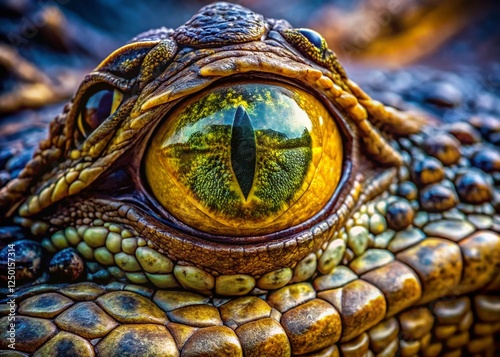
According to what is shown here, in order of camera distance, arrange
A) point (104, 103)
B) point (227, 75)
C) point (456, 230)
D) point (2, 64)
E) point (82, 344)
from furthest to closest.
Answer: point (2, 64)
point (456, 230)
point (104, 103)
point (227, 75)
point (82, 344)

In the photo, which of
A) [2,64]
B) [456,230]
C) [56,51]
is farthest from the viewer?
[56,51]

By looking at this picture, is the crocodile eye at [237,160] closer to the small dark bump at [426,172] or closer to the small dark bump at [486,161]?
the small dark bump at [426,172]

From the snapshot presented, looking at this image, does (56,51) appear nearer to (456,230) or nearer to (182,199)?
(182,199)

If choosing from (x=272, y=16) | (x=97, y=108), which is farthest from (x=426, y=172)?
(x=272, y=16)

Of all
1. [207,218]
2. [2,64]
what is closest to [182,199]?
[207,218]

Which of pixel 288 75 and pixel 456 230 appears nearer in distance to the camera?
pixel 288 75

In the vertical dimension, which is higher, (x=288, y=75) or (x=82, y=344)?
(x=288, y=75)

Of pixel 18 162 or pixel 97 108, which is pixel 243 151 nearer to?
pixel 97 108

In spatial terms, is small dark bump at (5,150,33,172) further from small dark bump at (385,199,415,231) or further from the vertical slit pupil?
small dark bump at (385,199,415,231)

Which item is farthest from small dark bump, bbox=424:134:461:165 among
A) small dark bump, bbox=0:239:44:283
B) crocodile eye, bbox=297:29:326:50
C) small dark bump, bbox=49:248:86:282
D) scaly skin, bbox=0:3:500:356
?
small dark bump, bbox=0:239:44:283
